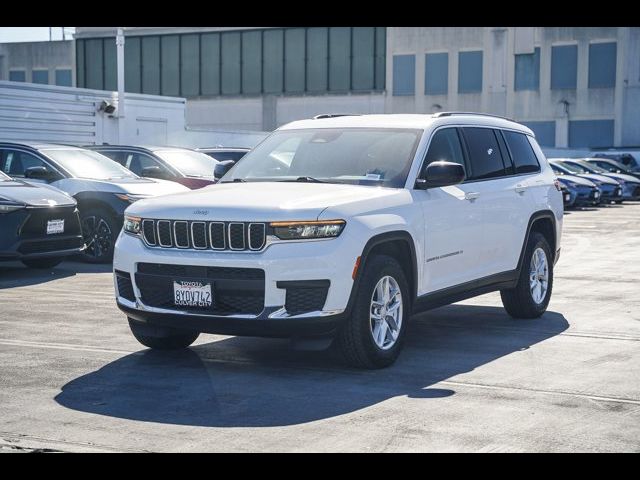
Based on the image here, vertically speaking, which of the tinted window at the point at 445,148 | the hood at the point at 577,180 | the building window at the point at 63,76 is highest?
the building window at the point at 63,76

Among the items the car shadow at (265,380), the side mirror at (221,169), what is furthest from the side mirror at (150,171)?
the car shadow at (265,380)

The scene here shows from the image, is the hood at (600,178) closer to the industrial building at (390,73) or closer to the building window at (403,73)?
the industrial building at (390,73)

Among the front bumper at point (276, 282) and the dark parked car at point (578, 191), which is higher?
the front bumper at point (276, 282)

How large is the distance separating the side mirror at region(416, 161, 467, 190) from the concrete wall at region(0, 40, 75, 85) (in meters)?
70.0

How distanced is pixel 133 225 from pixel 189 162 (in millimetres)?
10209

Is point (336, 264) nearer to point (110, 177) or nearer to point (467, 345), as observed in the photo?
point (467, 345)

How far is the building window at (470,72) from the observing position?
6469 centimetres

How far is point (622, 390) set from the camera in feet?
24.3

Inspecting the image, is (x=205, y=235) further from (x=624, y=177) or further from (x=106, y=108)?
(x=624, y=177)

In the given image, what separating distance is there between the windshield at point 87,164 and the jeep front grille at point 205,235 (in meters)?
8.19

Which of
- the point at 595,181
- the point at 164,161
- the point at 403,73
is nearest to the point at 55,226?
the point at 164,161

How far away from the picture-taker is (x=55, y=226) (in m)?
14.2
